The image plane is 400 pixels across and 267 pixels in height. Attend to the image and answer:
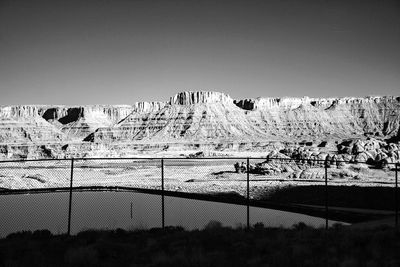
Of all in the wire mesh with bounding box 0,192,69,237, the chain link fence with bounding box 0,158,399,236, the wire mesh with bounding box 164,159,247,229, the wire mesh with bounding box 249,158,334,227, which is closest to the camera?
the wire mesh with bounding box 0,192,69,237

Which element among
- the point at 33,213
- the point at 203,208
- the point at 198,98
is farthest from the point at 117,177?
the point at 198,98

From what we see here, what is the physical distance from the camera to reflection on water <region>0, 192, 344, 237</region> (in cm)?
2034

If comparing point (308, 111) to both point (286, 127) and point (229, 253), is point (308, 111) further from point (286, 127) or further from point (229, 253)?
point (229, 253)

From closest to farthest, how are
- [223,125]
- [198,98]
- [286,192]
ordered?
[286,192] < [223,125] < [198,98]

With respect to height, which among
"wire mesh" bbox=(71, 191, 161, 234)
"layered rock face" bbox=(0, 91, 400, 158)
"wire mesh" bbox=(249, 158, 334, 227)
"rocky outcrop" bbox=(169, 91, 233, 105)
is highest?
"rocky outcrop" bbox=(169, 91, 233, 105)

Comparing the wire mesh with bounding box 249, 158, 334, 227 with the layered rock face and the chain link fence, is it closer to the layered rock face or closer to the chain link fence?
the chain link fence

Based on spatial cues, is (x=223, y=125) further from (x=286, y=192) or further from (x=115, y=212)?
(x=115, y=212)

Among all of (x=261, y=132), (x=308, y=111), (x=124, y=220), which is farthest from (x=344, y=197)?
(x=308, y=111)

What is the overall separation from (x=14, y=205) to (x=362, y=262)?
24127 mm

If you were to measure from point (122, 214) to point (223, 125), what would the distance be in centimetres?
11782

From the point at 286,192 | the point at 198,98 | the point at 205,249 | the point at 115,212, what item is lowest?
the point at 115,212

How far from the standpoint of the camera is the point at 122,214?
940 inches

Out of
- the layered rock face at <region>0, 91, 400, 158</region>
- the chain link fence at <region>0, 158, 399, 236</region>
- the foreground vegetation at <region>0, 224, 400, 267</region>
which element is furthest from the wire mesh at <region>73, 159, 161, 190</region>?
the layered rock face at <region>0, 91, 400, 158</region>

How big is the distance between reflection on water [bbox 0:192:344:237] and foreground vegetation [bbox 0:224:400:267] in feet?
19.9
